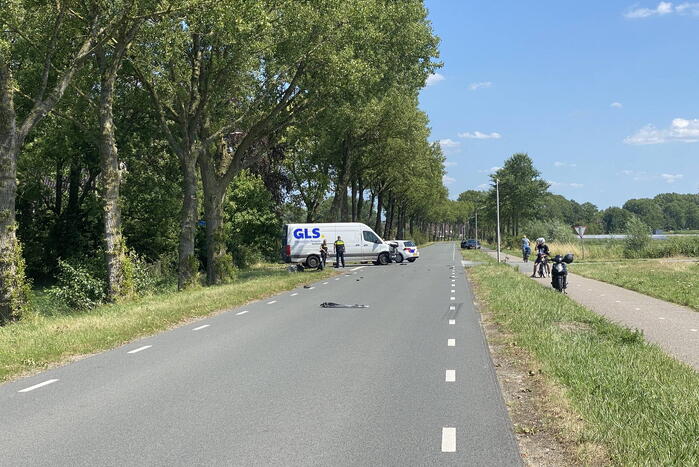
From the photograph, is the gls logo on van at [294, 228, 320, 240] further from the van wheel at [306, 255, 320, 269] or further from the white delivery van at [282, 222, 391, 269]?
the van wheel at [306, 255, 320, 269]

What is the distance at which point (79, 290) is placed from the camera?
17.6 metres

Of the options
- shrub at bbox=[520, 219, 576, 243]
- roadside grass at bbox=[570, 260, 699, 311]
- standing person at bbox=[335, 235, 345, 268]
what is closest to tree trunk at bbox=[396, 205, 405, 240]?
shrub at bbox=[520, 219, 576, 243]

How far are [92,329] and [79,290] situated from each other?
739cm

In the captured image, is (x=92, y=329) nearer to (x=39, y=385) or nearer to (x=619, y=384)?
(x=39, y=385)

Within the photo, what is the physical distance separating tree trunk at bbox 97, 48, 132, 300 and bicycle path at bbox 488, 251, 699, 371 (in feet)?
40.6

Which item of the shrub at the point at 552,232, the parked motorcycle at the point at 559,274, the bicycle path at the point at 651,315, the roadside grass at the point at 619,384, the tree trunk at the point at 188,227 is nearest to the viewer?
the roadside grass at the point at 619,384

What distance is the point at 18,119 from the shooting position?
23.4 meters

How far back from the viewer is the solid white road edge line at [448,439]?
4.71 m

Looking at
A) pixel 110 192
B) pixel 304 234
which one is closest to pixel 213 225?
pixel 110 192

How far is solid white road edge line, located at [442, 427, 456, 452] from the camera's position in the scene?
471cm

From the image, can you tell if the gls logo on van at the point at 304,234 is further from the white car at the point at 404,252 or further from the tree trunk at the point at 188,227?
the tree trunk at the point at 188,227

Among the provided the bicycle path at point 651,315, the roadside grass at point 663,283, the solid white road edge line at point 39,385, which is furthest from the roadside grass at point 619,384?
the solid white road edge line at point 39,385

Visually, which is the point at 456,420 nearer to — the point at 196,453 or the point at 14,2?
the point at 196,453

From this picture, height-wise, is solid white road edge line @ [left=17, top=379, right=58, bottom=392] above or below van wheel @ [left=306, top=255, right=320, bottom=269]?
below
